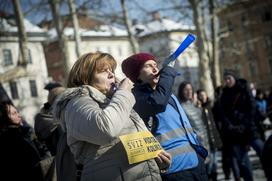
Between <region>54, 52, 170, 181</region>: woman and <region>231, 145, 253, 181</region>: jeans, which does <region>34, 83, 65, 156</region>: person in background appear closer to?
<region>54, 52, 170, 181</region>: woman

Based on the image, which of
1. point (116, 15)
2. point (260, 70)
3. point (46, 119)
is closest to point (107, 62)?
point (46, 119)

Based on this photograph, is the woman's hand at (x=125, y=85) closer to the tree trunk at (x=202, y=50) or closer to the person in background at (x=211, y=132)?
the person in background at (x=211, y=132)

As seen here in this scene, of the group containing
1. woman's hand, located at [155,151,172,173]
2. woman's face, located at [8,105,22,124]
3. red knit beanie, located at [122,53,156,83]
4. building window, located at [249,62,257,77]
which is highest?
red knit beanie, located at [122,53,156,83]

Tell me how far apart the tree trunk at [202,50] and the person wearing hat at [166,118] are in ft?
49.3

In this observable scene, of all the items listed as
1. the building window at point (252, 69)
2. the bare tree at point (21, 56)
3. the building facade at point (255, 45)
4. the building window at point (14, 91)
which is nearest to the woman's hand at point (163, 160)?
the bare tree at point (21, 56)

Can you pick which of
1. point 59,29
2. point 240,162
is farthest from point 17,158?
point 59,29

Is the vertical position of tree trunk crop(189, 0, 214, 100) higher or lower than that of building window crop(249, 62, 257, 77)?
higher

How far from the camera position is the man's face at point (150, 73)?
135 inches

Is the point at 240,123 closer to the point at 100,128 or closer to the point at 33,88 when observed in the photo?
the point at 100,128

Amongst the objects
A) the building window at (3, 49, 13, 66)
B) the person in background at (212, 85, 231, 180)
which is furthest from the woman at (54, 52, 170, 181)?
the building window at (3, 49, 13, 66)

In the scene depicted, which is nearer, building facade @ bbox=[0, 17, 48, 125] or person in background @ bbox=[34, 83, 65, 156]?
person in background @ bbox=[34, 83, 65, 156]

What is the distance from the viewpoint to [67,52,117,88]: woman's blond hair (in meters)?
2.90

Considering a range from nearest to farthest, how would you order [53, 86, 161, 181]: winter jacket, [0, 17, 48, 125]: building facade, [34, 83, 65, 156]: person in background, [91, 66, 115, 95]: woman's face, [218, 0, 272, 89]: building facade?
1. [53, 86, 161, 181]: winter jacket
2. [91, 66, 115, 95]: woman's face
3. [34, 83, 65, 156]: person in background
4. [0, 17, 48, 125]: building facade
5. [218, 0, 272, 89]: building facade

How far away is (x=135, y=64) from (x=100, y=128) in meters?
1.04
